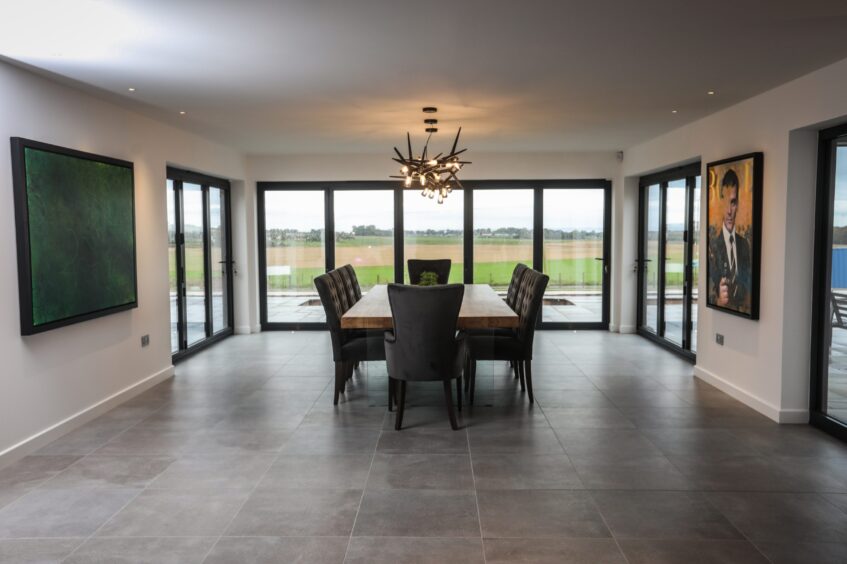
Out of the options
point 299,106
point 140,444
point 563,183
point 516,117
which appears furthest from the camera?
point 563,183

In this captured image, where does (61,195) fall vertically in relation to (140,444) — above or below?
above

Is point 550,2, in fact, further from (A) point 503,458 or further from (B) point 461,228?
(B) point 461,228

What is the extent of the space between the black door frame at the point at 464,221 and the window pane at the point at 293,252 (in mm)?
78

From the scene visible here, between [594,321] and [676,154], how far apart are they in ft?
9.88

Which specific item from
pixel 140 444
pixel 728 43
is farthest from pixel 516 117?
pixel 140 444

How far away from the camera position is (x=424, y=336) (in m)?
4.14

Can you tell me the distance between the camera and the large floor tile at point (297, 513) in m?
2.78

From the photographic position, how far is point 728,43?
3.35m

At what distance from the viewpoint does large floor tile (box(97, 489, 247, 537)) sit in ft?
9.12

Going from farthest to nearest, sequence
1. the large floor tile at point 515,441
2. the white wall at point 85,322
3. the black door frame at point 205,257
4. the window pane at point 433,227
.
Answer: the window pane at point 433,227 < the black door frame at point 205,257 < the large floor tile at point 515,441 < the white wall at point 85,322

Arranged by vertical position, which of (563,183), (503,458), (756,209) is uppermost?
(563,183)

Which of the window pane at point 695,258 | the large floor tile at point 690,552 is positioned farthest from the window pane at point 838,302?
the window pane at point 695,258

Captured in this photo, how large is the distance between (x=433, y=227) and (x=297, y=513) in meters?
6.00

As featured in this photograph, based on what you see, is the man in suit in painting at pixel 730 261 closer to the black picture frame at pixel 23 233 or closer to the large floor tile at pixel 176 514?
the large floor tile at pixel 176 514
